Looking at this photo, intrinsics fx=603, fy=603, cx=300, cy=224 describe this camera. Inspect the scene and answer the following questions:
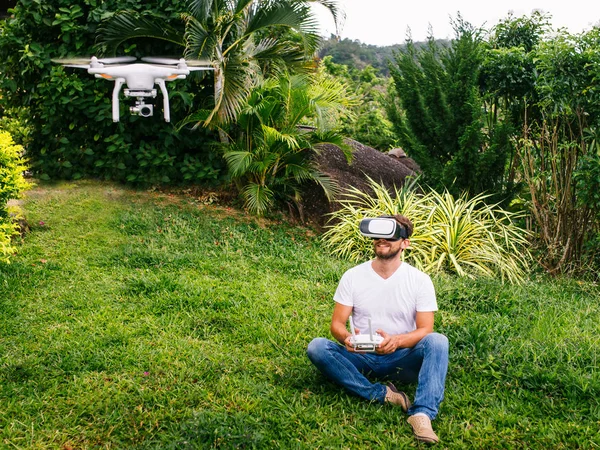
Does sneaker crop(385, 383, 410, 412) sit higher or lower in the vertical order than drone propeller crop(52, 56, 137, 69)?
lower

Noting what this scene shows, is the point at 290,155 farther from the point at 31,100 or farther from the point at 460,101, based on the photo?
the point at 31,100

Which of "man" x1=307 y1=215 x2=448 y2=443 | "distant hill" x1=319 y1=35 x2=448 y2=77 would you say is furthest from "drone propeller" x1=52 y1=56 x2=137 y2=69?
"distant hill" x1=319 y1=35 x2=448 y2=77

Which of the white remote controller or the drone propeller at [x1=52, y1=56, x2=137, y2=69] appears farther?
the white remote controller

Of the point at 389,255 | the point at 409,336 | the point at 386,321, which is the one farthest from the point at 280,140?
the point at 409,336

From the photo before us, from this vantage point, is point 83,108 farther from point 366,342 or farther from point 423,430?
point 423,430

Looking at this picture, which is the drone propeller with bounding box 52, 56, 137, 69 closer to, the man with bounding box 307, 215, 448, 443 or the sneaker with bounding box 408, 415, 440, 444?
the man with bounding box 307, 215, 448, 443

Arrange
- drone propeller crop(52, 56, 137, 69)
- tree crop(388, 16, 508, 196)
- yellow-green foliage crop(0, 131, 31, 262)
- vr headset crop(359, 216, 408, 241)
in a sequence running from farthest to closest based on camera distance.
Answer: tree crop(388, 16, 508, 196)
yellow-green foliage crop(0, 131, 31, 262)
vr headset crop(359, 216, 408, 241)
drone propeller crop(52, 56, 137, 69)
